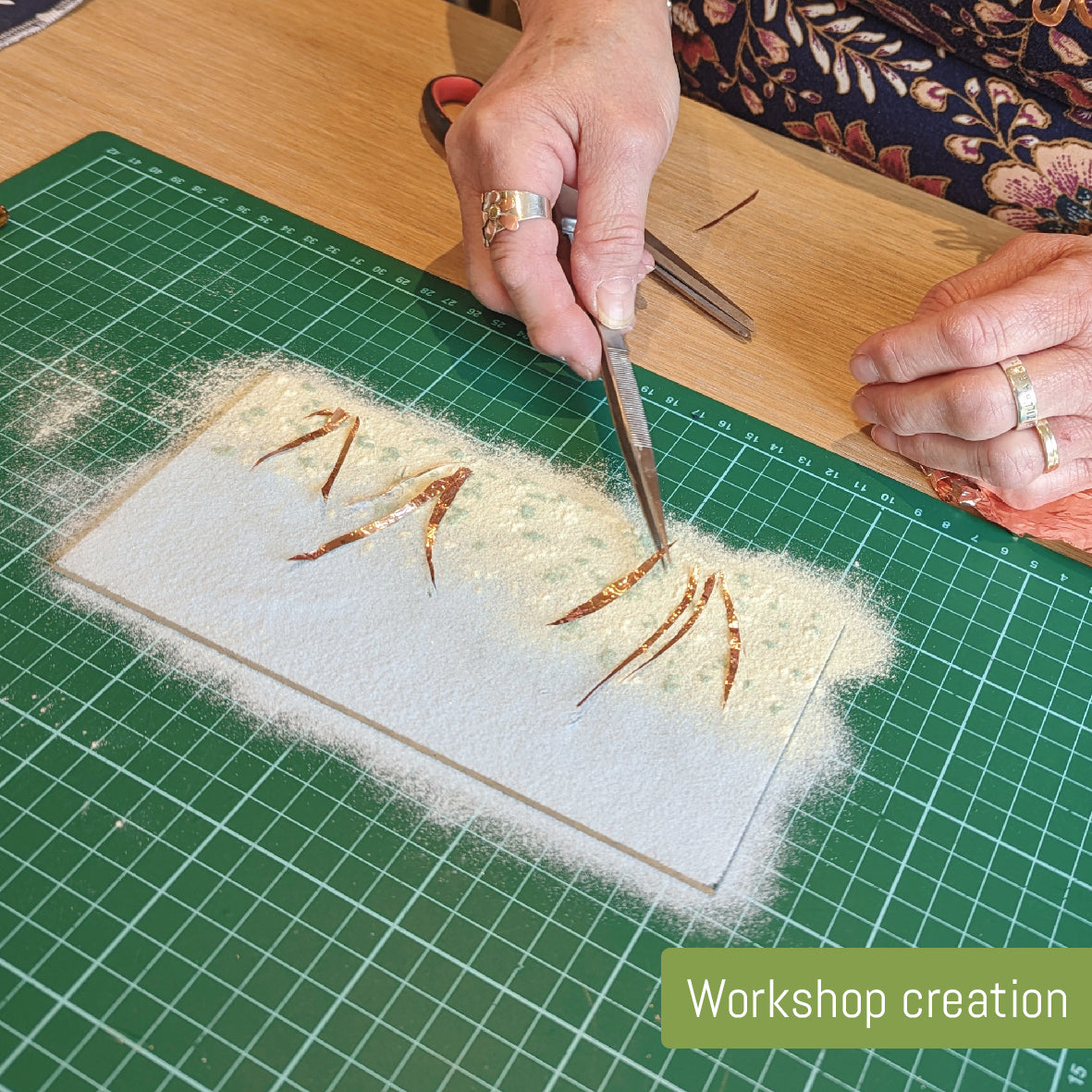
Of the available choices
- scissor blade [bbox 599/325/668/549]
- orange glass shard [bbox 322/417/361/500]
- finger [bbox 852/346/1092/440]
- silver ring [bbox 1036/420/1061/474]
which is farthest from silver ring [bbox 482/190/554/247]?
silver ring [bbox 1036/420/1061/474]

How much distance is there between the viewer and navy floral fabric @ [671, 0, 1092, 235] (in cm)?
135

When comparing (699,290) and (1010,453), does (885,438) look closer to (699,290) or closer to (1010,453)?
(1010,453)

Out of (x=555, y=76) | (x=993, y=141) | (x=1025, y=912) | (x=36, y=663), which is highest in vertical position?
(x=555, y=76)

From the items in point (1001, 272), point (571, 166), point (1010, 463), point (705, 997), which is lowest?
point (705, 997)

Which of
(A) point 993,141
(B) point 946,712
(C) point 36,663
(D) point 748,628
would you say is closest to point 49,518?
(C) point 36,663

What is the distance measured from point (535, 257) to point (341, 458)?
305mm

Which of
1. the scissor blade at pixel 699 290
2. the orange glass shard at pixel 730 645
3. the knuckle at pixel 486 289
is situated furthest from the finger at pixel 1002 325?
the knuckle at pixel 486 289

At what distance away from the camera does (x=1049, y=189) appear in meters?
1.46

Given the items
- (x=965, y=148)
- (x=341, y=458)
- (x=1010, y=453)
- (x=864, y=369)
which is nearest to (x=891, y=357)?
(x=864, y=369)

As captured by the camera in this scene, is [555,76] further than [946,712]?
Yes

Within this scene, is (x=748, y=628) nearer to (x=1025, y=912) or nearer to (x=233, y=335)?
(x=1025, y=912)

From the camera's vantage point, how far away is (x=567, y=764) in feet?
3.06

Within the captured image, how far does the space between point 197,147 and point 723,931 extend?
120cm

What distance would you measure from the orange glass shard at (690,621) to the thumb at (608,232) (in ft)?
1.05
